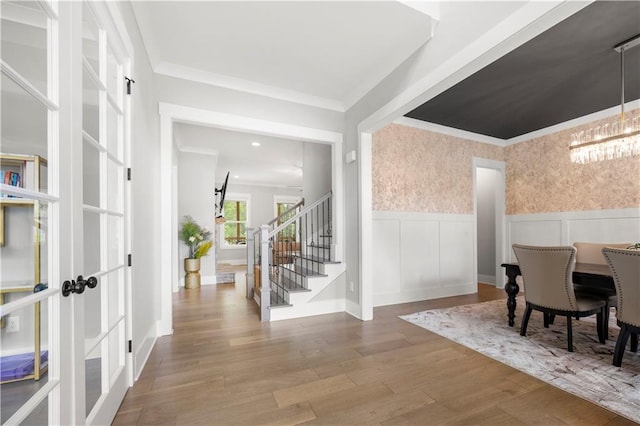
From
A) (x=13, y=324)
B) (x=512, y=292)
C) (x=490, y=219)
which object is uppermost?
(x=490, y=219)

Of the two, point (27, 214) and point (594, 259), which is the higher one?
point (27, 214)

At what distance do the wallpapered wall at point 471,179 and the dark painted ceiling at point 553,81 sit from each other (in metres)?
0.36

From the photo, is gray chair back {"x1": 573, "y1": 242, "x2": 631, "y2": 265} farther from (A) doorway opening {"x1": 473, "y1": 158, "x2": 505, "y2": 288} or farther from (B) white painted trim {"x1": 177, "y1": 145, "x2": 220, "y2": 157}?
(B) white painted trim {"x1": 177, "y1": 145, "x2": 220, "y2": 157}

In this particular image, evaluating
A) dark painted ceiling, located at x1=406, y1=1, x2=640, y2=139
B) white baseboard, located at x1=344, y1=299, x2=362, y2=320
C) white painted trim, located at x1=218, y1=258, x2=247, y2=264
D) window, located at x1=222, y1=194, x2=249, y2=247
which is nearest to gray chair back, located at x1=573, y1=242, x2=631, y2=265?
dark painted ceiling, located at x1=406, y1=1, x2=640, y2=139

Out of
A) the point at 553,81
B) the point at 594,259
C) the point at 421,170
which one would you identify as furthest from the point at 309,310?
the point at 553,81

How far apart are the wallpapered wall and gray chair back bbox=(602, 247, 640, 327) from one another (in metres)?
2.41

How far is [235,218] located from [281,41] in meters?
8.18

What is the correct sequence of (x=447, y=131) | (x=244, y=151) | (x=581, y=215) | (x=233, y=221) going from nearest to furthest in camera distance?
(x=581, y=215)
(x=447, y=131)
(x=244, y=151)
(x=233, y=221)

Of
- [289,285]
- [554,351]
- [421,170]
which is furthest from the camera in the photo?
[421,170]

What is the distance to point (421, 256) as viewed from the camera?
4.33 meters

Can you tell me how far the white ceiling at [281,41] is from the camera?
2.17 m

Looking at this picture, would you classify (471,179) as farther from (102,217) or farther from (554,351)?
(102,217)

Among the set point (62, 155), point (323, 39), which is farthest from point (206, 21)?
point (62, 155)

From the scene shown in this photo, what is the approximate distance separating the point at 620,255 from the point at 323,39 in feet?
9.84
